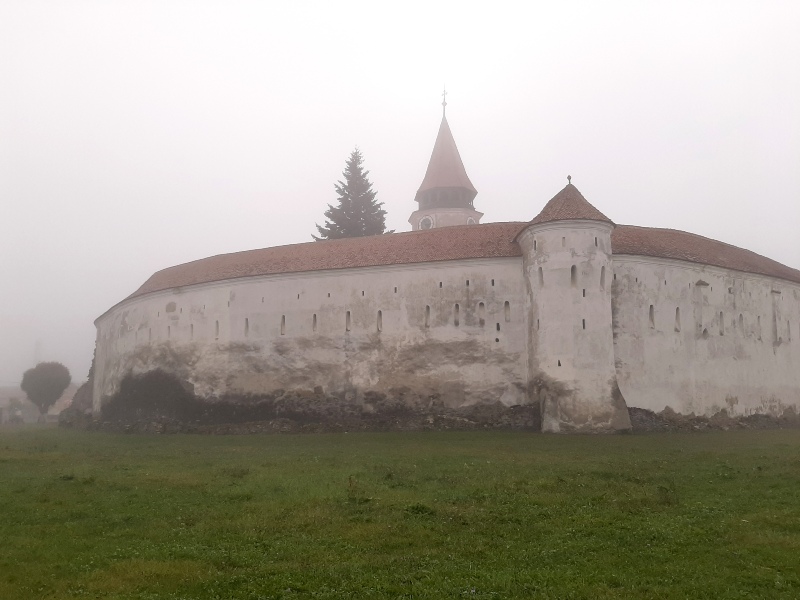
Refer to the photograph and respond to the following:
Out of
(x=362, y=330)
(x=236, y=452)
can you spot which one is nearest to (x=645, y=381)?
(x=362, y=330)

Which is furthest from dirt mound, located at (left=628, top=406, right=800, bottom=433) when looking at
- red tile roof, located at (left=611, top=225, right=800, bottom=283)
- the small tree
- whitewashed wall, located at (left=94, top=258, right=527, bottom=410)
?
the small tree

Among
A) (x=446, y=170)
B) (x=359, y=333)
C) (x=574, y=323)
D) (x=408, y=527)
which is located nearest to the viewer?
(x=408, y=527)

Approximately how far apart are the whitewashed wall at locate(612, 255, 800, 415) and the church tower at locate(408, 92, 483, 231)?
79.4 feet

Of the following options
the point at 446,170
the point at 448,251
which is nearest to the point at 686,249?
the point at 448,251

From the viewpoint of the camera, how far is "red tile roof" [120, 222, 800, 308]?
103 ft

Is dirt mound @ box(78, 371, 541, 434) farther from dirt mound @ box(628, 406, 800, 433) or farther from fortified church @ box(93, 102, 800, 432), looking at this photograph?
dirt mound @ box(628, 406, 800, 433)

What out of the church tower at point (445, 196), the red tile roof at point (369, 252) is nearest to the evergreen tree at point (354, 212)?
the church tower at point (445, 196)

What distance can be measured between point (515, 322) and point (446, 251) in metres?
4.53

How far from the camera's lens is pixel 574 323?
1113 inches

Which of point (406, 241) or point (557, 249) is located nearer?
point (557, 249)

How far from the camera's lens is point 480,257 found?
31.2 metres

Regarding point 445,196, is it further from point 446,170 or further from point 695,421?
point 695,421

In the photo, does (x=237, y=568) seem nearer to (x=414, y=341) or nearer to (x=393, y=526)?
(x=393, y=526)

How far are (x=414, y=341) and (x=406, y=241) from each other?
5139mm
